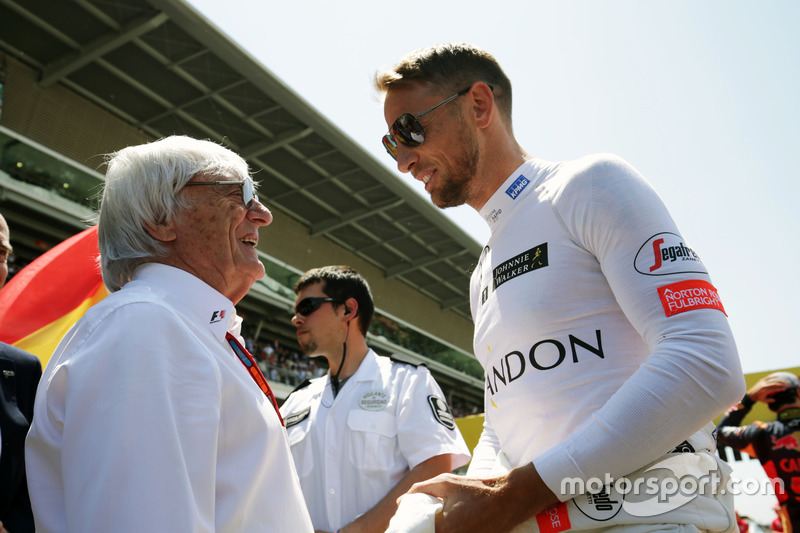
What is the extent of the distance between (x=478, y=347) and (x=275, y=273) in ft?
58.3

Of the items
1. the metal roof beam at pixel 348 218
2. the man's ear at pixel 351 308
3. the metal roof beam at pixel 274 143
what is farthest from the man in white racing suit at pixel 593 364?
the metal roof beam at pixel 348 218

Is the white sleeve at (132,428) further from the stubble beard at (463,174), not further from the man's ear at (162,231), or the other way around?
the stubble beard at (463,174)

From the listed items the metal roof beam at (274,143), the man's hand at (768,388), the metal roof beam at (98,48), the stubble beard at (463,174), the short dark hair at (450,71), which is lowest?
the man's hand at (768,388)

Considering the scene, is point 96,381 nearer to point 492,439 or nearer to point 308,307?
point 492,439

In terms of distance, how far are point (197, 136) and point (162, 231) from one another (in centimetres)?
2073

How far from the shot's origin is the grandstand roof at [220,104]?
54.3ft

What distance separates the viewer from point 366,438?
3324 mm

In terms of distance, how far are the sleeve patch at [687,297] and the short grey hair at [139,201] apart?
135 cm

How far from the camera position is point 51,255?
4.36m

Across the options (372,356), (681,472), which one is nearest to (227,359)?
Answer: (681,472)

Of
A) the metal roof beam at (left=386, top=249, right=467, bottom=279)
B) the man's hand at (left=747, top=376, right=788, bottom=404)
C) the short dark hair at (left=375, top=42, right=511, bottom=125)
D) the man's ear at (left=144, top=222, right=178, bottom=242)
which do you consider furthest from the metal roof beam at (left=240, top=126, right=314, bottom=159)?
the man's ear at (left=144, top=222, right=178, bottom=242)

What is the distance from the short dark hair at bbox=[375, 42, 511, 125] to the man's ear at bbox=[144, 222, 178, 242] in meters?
0.92

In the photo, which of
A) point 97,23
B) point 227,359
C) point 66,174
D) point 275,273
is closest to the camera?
point 227,359

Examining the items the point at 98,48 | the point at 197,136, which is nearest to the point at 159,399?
the point at 98,48
